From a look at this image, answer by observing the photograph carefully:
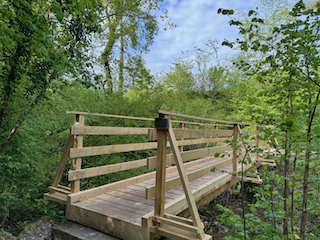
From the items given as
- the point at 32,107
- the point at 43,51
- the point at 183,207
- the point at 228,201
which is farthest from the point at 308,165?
the point at 228,201

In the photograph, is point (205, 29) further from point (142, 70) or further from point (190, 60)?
point (142, 70)

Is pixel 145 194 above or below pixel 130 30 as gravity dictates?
below

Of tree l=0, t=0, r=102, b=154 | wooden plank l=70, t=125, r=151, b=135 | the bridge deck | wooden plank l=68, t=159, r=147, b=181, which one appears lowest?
the bridge deck

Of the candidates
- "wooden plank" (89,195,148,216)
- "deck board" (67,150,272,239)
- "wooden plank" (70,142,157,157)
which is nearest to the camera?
"deck board" (67,150,272,239)

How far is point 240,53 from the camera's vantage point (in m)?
14.2

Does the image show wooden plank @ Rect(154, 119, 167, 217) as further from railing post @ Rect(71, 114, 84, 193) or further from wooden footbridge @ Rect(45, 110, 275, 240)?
railing post @ Rect(71, 114, 84, 193)

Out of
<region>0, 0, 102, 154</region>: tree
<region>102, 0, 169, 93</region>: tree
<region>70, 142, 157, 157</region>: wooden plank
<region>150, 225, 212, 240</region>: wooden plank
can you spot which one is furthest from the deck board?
<region>102, 0, 169, 93</region>: tree

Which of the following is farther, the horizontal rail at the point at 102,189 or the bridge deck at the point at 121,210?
the horizontal rail at the point at 102,189

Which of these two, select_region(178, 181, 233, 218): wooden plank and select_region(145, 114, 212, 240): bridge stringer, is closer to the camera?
select_region(145, 114, 212, 240): bridge stringer

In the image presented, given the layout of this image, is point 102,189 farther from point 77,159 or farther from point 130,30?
point 130,30

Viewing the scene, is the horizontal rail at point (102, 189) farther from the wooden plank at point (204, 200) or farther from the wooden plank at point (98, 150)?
the wooden plank at point (204, 200)

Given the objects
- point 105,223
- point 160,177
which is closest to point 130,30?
point 160,177

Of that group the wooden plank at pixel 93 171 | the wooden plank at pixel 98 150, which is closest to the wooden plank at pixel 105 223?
the wooden plank at pixel 93 171

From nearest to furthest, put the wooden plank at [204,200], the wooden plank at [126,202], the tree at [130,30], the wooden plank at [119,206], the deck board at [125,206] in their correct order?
1. the deck board at [125,206]
2. the wooden plank at [119,206]
3. the wooden plank at [126,202]
4. the wooden plank at [204,200]
5. the tree at [130,30]
